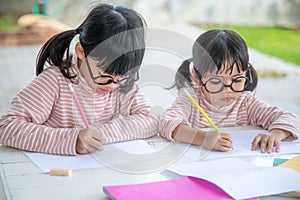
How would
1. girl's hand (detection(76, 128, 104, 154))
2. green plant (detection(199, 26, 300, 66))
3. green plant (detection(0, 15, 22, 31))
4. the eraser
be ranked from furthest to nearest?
green plant (detection(0, 15, 22, 31))
green plant (detection(199, 26, 300, 66))
girl's hand (detection(76, 128, 104, 154))
the eraser

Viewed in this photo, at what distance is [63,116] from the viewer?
1.29m

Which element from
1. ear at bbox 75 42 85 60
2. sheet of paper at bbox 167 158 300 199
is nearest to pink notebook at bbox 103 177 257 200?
sheet of paper at bbox 167 158 300 199

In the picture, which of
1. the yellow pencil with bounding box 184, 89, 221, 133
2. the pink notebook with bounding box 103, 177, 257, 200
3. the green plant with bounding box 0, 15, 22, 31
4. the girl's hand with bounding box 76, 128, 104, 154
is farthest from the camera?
the green plant with bounding box 0, 15, 22, 31

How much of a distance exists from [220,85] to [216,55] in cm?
8

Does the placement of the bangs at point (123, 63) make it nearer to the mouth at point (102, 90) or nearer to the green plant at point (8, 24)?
the mouth at point (102, 90)

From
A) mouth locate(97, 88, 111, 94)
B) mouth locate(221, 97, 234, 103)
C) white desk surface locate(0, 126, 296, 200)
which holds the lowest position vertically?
white desk surface locate(0, 126, 296, 200)

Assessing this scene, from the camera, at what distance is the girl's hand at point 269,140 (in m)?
1.19

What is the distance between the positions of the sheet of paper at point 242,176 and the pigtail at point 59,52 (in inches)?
16.7

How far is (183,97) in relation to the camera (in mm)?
1338

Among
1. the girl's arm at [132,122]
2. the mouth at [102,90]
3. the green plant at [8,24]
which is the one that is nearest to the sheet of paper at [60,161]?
the girl's arm at [132,122]

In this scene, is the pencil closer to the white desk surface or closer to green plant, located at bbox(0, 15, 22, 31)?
the white desk surface

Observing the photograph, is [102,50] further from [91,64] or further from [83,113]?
[83,113]

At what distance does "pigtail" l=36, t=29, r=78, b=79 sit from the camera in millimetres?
1305

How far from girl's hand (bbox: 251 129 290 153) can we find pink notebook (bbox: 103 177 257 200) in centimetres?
29
